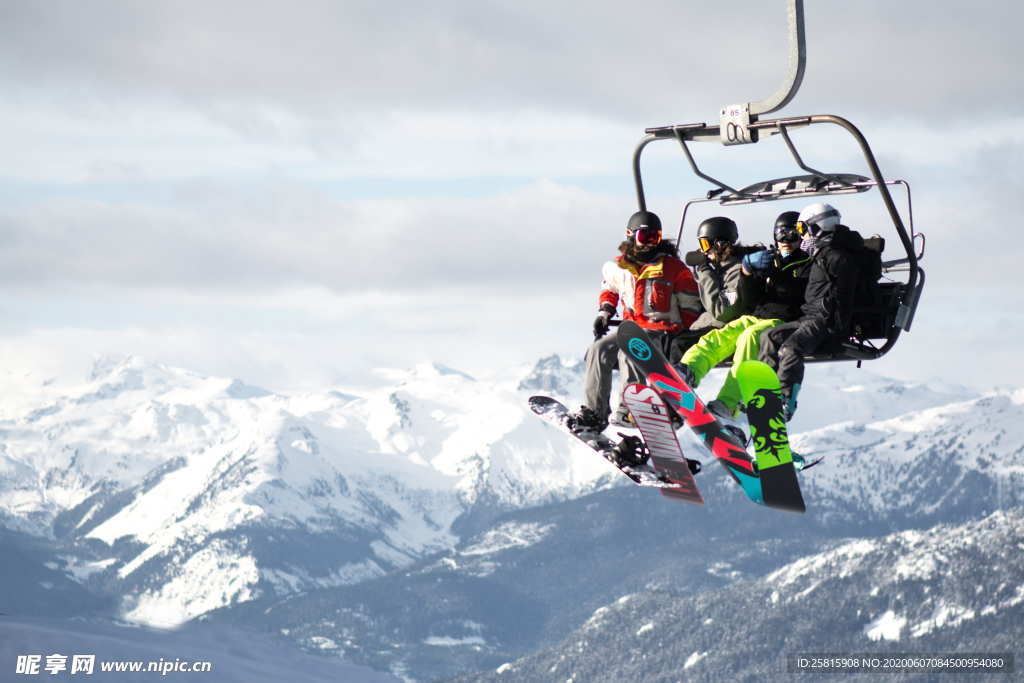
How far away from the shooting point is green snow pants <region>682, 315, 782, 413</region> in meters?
18.9

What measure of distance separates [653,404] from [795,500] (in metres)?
2.26

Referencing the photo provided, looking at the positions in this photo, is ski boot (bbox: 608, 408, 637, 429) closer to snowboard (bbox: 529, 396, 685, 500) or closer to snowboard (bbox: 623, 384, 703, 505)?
snowboard (bbox: 529, 396, 685, 500)

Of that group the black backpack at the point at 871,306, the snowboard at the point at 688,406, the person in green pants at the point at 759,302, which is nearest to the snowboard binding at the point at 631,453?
the person in green pants at the point at 759,302

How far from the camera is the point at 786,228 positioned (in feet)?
63.9

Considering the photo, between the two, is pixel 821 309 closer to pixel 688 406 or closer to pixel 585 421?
pixel 688 406

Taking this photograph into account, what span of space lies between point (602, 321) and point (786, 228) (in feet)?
8.65

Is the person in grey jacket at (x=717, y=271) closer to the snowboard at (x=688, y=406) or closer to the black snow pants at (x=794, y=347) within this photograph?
the black snow pants at (x=794, y=347)

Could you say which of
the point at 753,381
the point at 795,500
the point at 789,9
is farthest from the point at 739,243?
the point at 789,9

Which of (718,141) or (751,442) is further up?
(718,141)

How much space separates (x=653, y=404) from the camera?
721 inches

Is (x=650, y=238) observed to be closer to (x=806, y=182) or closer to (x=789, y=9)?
(x=806, y=182)

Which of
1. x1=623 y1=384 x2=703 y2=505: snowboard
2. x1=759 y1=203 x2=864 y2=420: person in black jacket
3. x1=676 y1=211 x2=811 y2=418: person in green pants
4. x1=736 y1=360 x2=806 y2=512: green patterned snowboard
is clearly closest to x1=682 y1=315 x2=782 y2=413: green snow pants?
x1=676 y1=211 x2=811 y2=418: person in green pants

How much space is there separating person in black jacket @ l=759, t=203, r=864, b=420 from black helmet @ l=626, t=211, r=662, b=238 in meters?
2.00

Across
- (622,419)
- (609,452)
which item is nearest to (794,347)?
(622,419)
